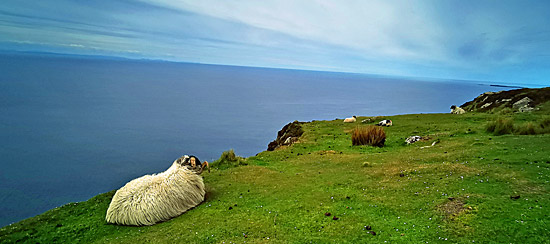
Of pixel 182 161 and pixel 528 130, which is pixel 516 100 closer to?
pixel 528 130

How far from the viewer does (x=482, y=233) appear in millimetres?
5465

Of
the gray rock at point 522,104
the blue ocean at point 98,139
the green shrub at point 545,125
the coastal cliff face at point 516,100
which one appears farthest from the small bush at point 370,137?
the blue ocean at point 98,139

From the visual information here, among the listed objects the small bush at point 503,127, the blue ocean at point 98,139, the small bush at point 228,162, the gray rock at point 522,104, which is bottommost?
the blue ocean at point 98,139

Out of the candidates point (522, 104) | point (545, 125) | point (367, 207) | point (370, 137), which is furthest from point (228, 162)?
point (522, 104)

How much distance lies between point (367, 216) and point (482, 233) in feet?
7.62

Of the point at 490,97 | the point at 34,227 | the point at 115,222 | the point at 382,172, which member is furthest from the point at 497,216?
the point at 490,97

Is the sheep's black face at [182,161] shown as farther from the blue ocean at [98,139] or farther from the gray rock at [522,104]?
the gray rock at [522,104]

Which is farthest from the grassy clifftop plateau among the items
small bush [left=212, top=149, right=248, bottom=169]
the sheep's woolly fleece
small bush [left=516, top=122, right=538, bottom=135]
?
small bush [left=516, top=122, right=538, bottom=135]

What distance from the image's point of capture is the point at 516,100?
3581cm

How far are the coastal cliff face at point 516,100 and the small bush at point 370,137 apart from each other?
22498 millimetres

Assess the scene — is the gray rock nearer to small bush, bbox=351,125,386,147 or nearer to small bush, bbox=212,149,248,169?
small bush, bbox=351,125,386,147

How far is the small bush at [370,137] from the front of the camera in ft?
62.1

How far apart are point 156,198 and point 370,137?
1499 centimetres

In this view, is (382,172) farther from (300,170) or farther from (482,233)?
(482,233)
